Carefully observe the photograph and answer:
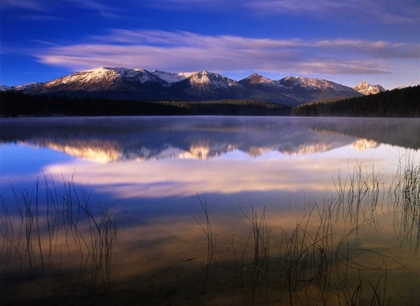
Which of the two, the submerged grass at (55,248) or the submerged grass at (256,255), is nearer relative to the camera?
the submerged grass at (256,255)

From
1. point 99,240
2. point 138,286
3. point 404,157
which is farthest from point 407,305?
point 404,157

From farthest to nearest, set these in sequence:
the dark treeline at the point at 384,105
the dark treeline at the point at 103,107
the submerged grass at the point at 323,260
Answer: the dark treeline at the point at 103,107
the dark treeline at the point at 384,105
the submerged grass at the point at 323,260

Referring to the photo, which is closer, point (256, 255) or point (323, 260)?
point (323, 260)

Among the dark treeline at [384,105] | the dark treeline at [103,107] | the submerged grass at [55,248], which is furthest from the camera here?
the dark treeline at [103,107]

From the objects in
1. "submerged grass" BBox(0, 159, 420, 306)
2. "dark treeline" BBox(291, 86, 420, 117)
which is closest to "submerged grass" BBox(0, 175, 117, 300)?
"submerged grass" BBox(0, 159, 420, 306)

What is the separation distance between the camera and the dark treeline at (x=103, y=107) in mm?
77938

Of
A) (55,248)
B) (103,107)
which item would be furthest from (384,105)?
(55,248)

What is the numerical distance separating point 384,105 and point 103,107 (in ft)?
252

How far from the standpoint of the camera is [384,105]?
8444cm

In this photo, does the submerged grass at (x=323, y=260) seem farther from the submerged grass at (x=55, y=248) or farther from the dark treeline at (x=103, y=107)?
the dark treeline at (x=103, y=107)

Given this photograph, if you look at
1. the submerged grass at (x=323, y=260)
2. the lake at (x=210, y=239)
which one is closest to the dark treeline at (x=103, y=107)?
the lake at (x=210, y=239)

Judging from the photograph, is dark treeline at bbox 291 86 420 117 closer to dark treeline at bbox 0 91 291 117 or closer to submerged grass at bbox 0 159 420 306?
dark treeline at bbox 0 91 291 117

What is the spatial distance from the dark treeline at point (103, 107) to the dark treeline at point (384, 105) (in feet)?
159

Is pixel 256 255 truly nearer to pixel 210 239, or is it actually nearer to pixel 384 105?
pixel 210 239
